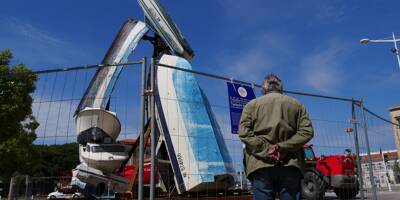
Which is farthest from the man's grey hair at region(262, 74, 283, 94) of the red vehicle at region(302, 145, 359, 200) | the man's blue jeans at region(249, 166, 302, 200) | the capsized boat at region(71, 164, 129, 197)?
the red vehicle at region(302, 145, 359, 200)

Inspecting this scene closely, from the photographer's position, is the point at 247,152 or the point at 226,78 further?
the point at 226,78

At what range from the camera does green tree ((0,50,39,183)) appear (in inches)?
580

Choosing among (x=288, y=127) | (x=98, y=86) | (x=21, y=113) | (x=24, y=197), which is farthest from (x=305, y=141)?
(x=21, y=113)

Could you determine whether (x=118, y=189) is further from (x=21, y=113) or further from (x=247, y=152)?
(x=247, y=152)

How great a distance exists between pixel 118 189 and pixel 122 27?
22.7 ft

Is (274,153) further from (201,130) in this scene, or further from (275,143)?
(201,130)

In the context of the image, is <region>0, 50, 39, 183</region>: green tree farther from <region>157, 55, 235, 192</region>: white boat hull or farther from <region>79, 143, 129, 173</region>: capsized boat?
<region>157, 55, 235, 192</region>: white boat hull

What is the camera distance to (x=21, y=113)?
15.4 metres

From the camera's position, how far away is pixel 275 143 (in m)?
3.15

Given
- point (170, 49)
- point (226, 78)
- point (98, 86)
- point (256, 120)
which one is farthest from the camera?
point (170, 49)

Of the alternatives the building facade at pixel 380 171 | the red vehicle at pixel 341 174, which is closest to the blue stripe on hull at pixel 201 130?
the building facade at pixel 380 171

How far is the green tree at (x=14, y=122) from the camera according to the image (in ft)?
48.4

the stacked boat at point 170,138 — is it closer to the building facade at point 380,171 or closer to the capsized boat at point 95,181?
the capsized boat at point 95,181

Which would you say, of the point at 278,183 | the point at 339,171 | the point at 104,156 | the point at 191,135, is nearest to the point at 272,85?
the point at 278,183
